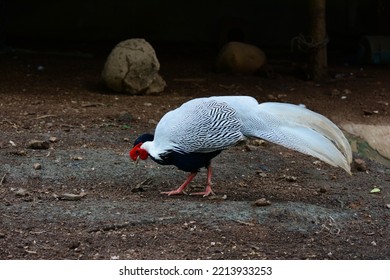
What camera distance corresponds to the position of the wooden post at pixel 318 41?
8.76 meters

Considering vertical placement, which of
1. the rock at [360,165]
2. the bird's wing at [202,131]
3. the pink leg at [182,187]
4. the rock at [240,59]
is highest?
the bird's wing at [202,131]

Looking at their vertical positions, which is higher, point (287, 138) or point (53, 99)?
point (287, 138)

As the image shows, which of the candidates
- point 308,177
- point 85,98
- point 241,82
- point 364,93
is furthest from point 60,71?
point 308,177

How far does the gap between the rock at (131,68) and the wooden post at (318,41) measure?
1928mm

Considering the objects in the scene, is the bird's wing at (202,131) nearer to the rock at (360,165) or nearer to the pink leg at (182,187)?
the pink leg at (182,187)

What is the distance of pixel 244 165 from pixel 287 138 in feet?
4.05

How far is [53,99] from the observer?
7652 millimetres

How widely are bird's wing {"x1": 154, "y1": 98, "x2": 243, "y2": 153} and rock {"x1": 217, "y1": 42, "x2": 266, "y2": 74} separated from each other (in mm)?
4161

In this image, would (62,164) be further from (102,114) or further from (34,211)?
(102,114)

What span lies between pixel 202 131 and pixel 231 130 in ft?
0.55

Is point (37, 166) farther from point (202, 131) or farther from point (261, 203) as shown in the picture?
point (261, 203)

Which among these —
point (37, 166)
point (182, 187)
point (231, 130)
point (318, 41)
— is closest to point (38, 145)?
point (37, 166)

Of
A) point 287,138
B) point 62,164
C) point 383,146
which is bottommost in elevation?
point 383,146

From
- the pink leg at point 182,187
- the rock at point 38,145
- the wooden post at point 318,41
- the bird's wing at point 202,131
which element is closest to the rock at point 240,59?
the wooden post at point 318,41
